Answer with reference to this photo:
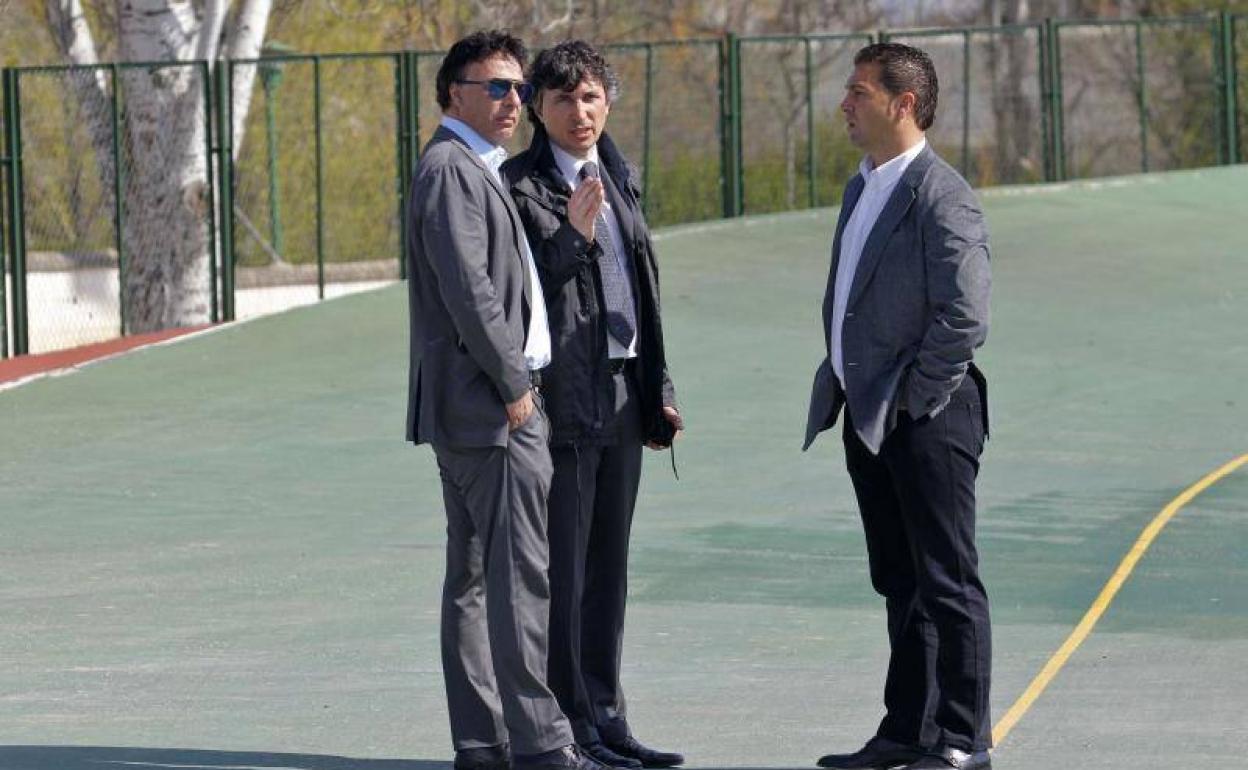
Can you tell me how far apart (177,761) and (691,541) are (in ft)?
14.9

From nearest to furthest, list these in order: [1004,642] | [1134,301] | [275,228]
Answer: [1004,642], [1134,301], [275,228]

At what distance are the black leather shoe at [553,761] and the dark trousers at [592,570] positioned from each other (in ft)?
0.84

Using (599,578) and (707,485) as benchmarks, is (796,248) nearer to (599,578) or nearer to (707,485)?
(707,485)

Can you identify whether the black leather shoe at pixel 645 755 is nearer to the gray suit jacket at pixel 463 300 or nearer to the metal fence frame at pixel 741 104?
the gray suit jacket at pixel 463 300

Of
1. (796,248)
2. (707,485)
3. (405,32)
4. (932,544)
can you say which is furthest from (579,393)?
(405,32)

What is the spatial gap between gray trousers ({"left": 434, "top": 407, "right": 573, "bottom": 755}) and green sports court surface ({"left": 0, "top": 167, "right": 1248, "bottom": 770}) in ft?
1.08

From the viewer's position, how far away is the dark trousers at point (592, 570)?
7.23 metres

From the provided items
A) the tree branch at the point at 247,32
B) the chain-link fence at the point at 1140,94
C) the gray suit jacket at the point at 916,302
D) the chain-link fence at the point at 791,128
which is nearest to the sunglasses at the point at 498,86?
the gray suit jacket at the point at 916,302

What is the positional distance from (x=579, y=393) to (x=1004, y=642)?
255 centimetres

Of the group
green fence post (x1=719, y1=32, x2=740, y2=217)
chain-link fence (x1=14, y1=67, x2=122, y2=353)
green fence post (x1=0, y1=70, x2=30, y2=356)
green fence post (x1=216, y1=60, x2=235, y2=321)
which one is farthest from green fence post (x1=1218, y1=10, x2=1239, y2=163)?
green fence post (x1=0, y1=70, x2=30, y2=356)

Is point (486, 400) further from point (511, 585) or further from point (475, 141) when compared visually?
point (475, 141)

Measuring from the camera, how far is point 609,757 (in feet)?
23.7

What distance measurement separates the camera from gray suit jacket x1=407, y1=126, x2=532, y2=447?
22.3 ft

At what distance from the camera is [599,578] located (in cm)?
743
